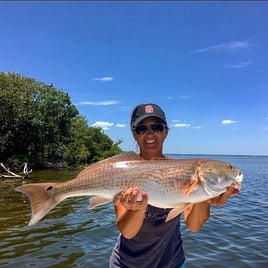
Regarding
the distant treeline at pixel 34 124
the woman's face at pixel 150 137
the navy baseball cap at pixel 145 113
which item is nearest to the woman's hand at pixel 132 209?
the woman's face at pixel 150 137

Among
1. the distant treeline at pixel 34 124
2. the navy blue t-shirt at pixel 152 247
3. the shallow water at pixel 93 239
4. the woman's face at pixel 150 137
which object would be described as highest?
the distant treeline at pixel 34 124

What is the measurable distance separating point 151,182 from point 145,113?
752 millimetres

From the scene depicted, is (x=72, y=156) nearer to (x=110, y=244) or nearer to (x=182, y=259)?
(x=110, y=244)

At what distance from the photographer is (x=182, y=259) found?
3256 millimetres

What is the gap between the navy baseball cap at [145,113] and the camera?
3.39 meters

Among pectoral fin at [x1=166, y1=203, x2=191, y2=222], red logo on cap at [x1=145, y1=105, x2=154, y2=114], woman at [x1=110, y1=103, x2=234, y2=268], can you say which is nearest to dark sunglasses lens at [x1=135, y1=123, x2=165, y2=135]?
woman at [x1=110, y1=103, x2=234, y2=268]

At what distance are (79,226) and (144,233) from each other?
8781 millimetres

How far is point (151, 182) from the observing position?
304 cm

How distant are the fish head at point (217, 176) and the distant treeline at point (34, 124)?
3496 cm

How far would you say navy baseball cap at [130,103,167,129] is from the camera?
11.1 ft

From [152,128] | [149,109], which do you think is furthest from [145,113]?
[152,128]

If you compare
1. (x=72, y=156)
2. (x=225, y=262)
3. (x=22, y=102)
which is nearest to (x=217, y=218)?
(x=225, y=262)

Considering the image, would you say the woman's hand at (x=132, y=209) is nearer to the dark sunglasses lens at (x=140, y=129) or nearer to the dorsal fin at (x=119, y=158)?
the dorsal fin at (x=119, y=158)

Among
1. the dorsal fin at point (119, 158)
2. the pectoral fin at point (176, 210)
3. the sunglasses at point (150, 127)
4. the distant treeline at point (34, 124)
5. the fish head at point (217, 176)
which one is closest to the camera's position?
the pectoral fin at point (176, 210)
